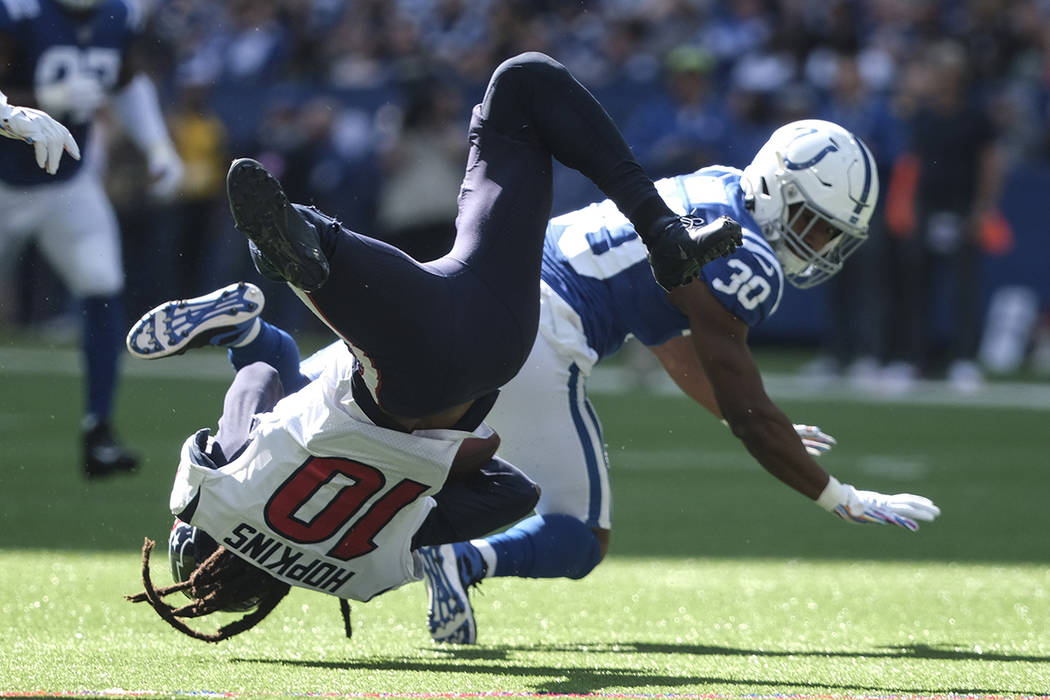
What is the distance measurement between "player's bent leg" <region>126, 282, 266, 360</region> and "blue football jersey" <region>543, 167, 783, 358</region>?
81 centimetres

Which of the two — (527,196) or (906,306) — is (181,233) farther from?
(527,196)

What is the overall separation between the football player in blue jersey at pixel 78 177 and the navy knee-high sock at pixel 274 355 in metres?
2.26

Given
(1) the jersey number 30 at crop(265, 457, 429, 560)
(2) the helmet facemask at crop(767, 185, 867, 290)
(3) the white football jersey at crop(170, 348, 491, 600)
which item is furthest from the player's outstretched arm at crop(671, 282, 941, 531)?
(1) the jersey number 30 at crop(265, 457, 429, 560)

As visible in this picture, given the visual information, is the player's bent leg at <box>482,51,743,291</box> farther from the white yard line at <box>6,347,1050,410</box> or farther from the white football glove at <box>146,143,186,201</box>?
the white yard line at <box>6,347,1050,410</box>

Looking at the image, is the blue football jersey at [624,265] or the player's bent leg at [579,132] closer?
the player's bent leg at [579,132]

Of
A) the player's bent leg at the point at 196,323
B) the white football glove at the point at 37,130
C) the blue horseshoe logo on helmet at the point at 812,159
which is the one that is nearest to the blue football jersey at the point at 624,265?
the blue horseshoe logo on helmet at the point at 812,159

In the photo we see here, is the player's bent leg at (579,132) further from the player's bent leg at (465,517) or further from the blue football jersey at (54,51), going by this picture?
the blue football jersey at (54,51)

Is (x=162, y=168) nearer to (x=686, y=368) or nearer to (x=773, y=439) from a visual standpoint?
(x=686, y=368)

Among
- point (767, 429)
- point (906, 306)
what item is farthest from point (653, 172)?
point (767, 429)

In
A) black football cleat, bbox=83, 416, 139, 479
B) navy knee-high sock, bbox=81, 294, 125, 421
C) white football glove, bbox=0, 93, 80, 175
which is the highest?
white football glove, bbox=0, 93, 80, 175

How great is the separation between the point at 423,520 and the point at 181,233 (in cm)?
977

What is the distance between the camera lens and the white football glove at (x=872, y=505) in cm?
392

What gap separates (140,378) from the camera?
10883 mm

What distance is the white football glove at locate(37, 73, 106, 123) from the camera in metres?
6.29
